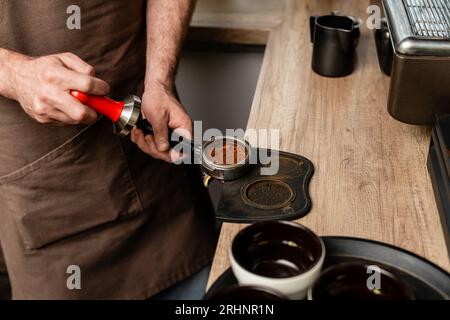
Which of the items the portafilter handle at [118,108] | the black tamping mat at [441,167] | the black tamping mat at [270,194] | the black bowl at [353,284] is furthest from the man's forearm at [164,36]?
the black bowl at [353,284]

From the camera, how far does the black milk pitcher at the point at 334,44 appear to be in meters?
1.38

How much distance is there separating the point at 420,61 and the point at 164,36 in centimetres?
74

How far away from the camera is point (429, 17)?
3.51ft

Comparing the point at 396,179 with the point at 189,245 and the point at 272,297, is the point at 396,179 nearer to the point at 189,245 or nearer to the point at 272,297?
the point at 272,297

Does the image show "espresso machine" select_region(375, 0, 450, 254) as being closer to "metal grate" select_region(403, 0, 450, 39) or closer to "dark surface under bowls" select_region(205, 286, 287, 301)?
"metal grate" select_region(403, 0, 450, 39)

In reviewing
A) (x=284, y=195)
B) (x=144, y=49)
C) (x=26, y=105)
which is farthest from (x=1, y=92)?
(x=284, y=195)

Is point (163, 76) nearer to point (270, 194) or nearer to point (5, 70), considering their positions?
point (5, 70)

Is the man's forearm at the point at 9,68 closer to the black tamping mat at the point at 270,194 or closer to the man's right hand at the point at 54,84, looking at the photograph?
the man's right hand at the point at 54,84

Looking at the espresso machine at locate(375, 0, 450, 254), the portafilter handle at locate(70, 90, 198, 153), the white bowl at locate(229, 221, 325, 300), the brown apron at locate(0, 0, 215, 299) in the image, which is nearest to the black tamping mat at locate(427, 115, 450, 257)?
the espresso machine at locate(375, 0, 450, 254)

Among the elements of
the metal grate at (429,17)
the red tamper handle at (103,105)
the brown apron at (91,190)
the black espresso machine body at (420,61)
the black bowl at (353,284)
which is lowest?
the brown apron at (91,190)

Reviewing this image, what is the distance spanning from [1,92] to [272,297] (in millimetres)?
837

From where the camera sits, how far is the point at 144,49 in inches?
58.7

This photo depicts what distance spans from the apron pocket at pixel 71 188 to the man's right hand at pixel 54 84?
228 mm
